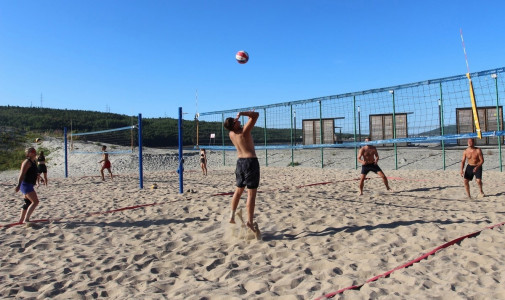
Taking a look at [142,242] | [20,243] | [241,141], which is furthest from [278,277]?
[20,243]

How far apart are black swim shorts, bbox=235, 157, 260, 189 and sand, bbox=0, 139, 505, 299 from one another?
509 mm

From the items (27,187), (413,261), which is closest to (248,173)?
(413,261)

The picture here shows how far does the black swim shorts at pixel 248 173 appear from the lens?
3.45 m

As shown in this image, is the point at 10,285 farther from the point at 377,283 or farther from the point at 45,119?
the point at 45,119

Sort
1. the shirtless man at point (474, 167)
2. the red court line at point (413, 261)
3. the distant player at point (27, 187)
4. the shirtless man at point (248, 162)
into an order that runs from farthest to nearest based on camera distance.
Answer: the shirtless man at point (474, 167), the distant player at point (27, 187), the shirtless man at point (248, 162), the red court line at point (413, 261)

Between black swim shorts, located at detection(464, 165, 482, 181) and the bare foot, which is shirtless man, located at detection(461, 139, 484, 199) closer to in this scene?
black swim shorts, located at detection(464, 165, 482, 181)

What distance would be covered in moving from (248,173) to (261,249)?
0.72m

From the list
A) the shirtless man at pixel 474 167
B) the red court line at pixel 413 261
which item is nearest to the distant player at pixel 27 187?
the red court line at pixel 413 261

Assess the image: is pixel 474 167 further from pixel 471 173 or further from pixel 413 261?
pixel 413 261

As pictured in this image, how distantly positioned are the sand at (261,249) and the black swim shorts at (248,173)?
509 mm

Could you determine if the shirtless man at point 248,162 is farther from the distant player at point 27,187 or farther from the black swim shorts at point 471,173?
the black swim shorts at point 471,173

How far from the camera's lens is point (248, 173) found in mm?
3451

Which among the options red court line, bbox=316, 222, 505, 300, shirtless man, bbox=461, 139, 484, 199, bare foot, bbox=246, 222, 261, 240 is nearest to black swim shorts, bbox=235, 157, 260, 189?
bare foot, bbox=246, 222, 261, 240

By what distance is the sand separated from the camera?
2383 millimetres
